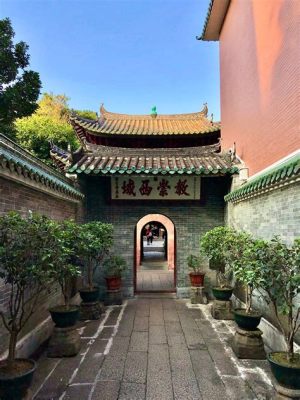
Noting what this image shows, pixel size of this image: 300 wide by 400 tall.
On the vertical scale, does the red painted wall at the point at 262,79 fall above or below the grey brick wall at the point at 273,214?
above

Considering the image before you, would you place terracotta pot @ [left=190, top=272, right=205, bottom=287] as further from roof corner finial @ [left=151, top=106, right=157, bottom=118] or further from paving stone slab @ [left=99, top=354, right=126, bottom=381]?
roof corner finial @ [left=151, top=106, right=157, bottom=118]

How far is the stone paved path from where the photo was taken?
3609 mm

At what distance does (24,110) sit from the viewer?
1152 cm

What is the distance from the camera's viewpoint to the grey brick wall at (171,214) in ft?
27.8

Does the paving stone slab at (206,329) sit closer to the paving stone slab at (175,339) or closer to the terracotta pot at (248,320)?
the paving stone slab at (175,339)

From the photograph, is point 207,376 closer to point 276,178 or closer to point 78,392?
point 78,392

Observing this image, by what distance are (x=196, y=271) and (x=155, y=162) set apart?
326cm

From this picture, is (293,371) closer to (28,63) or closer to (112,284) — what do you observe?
(112,284)

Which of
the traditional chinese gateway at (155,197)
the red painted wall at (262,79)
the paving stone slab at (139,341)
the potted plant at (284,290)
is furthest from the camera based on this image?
the traditional chinese gateway at (155,197)

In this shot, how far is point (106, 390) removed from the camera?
3652 mm

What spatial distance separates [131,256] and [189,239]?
170 centimetres

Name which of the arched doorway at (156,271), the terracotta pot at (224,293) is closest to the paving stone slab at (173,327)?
the terracotta pot at (224,293)

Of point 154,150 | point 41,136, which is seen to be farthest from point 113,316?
point 41,136

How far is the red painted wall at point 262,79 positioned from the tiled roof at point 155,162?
0.70 m
